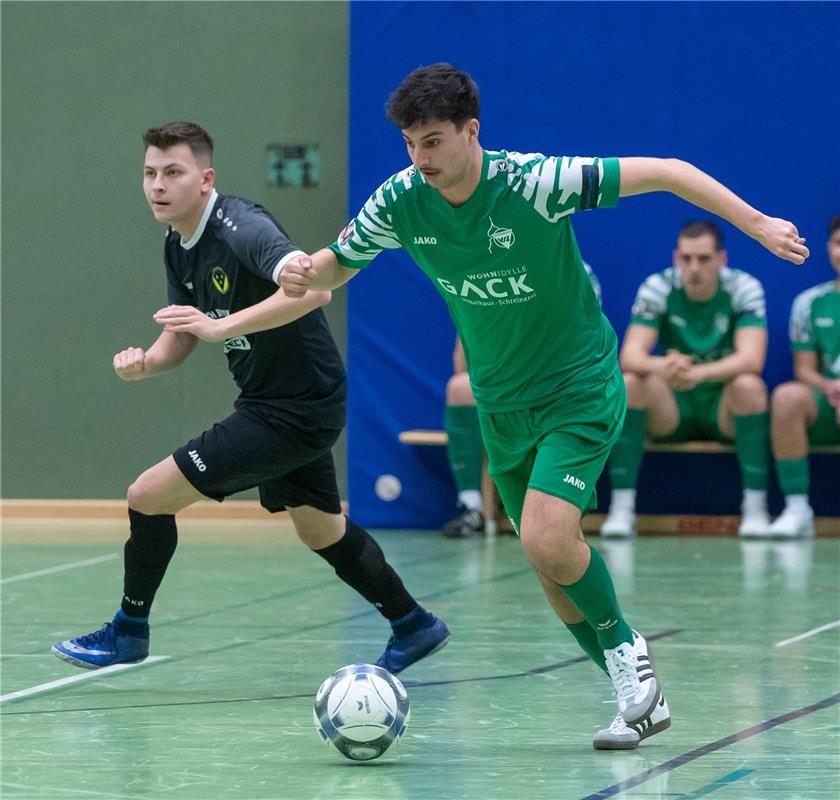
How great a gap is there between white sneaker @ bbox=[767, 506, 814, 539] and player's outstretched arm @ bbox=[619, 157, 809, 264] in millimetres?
5384

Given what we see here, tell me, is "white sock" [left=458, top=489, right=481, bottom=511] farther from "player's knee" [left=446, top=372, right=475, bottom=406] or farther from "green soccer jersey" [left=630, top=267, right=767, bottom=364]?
"green soccer jersey" [left=630, top=267, right=767, bottom=364]

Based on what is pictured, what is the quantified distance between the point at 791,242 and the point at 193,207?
7.05 feet

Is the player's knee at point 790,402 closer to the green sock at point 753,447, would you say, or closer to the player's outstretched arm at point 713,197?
the green sock at point 753,447

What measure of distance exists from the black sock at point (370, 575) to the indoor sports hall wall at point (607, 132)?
4.81 meters

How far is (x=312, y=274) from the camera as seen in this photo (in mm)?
4492

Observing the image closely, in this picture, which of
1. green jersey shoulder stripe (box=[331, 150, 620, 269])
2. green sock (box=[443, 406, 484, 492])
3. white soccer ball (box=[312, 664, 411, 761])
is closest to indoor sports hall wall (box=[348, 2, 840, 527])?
green sock (box=[443, 406, 484, 492])

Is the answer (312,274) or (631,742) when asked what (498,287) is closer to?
(312,274)

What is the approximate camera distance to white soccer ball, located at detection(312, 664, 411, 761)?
4059 millimetres

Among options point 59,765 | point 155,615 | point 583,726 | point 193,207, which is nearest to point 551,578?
point 583,726

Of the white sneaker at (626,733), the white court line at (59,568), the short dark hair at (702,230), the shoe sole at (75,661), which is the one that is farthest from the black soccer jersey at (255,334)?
the short dark hair at (702,230)

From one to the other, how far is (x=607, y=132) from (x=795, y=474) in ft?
7.78

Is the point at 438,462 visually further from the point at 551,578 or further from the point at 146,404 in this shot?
the point at 551,578

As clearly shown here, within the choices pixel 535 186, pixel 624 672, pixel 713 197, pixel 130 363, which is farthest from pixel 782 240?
pixel 130 363

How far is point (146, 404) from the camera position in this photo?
10.8 meters
